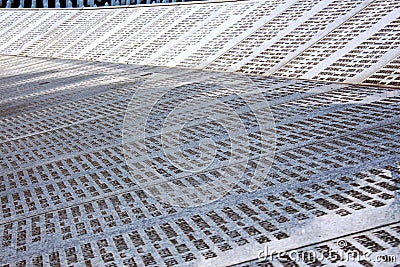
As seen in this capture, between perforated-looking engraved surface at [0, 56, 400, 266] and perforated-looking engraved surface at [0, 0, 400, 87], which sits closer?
perforated-looking engraved surface at [0, 56, 400, 266]

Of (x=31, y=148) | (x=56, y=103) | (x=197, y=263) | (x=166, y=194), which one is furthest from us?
(x=56, y=103)

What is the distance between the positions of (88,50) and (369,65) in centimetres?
627

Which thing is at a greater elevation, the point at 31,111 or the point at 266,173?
the point at 266,173

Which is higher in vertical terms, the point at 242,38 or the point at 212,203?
the point at 242,38

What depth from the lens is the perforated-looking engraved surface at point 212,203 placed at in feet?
11.5

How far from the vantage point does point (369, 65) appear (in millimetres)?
7309

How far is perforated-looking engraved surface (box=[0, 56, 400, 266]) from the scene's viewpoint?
350 centimetres

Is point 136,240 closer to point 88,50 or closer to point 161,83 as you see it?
point 161,83

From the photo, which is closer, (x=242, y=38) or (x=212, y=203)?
(x=212, y=203)

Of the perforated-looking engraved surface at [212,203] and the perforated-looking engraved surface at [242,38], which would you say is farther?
the perforated-looking engraved surface at [242,38]

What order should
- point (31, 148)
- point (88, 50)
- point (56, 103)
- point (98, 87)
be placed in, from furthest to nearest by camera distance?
point (88, 50) < point (98, 87) < point (56, 103) < point (31, 148)

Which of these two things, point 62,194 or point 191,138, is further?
point 191,138

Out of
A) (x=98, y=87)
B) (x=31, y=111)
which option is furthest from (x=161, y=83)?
(x=31, y=111)

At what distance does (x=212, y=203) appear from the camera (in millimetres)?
4113
